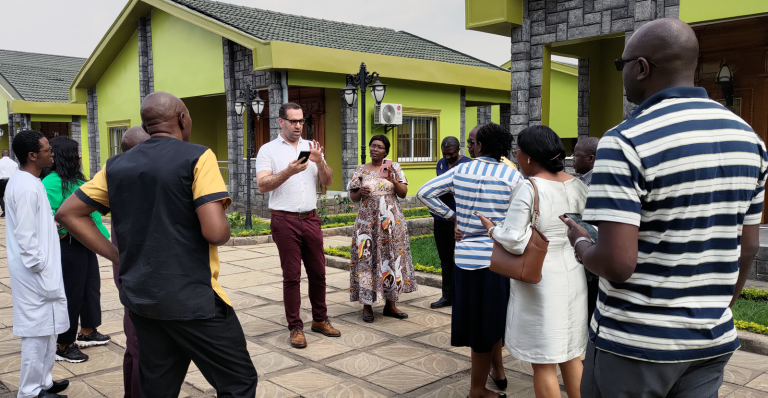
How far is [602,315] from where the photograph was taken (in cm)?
203

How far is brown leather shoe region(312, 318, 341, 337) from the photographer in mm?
5549

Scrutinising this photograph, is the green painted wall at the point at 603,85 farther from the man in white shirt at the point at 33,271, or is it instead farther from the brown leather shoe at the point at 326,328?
the man in white shirt at the point at 33,271

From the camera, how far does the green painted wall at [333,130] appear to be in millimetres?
16953

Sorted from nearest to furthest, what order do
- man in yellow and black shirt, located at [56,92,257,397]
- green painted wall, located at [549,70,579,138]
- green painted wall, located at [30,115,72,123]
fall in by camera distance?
man in yellow and black shirt, located at [56,92,257,397]
green painted wall, located at [549,70,579,138]
green painted wall, located at [30,115,72,123]

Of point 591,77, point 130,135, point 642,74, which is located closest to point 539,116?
point 591,77

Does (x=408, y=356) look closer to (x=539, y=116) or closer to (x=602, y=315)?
(x=602, y=315)

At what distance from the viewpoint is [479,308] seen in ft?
13.2

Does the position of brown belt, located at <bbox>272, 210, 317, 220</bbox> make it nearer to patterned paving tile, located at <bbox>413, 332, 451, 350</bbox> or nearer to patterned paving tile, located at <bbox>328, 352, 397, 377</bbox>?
patterned paving tile, located at <bbox>328, 352, 397, 377</bbox>

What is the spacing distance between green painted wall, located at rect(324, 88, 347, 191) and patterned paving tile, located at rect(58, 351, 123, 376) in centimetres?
1189

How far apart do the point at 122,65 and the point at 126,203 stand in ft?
65.4

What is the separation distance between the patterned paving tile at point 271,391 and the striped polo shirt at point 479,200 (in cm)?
154

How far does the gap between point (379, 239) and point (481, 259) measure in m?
2.17

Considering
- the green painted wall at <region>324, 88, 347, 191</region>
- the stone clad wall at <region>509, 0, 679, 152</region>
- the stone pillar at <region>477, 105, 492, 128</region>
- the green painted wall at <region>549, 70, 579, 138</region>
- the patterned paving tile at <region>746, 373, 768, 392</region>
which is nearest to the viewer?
the patterned paving tile at <region>746, 373, 768, 392</region>

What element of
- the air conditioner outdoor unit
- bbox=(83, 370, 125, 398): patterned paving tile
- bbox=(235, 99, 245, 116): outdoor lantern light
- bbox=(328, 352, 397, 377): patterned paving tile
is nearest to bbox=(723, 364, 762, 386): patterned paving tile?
bbox=(328, 352, 397, 377): patterned paving tile
